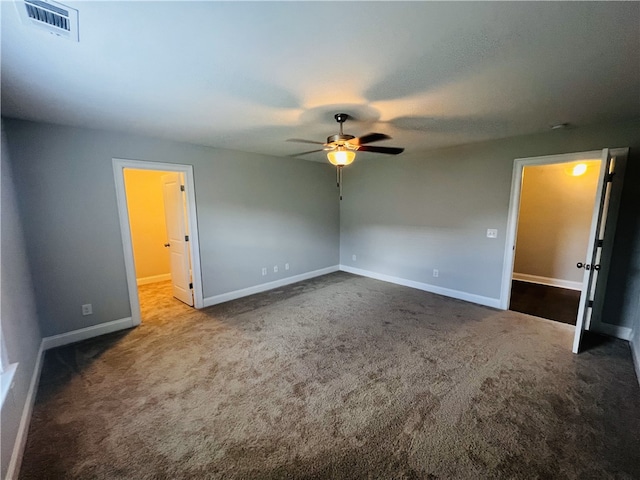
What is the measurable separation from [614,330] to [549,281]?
7.16ft

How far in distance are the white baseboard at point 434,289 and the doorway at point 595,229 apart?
7.2 inches

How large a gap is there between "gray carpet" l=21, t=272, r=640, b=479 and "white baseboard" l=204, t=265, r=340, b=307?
2.35ft

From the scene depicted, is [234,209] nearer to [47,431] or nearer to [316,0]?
[47,431]

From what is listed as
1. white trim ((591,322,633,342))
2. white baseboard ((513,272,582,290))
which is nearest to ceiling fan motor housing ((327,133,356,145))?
white trim ((591,322,633,342))

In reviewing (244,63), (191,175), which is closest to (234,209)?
(191,175)

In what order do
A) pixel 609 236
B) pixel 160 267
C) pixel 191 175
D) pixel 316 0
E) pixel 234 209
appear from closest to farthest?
pixel 316 0
pixel 609 236
pixel 191 175
pixel 234 209
pixel 160 267

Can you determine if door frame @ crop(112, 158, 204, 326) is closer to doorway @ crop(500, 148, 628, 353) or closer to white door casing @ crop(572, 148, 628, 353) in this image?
doorway @ crop(500, 148, 628, 353)

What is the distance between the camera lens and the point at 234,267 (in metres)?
4.32

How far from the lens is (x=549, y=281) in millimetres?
4984

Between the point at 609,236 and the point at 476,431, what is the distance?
9.42 ft

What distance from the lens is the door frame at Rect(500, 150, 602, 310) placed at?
3.15 metres

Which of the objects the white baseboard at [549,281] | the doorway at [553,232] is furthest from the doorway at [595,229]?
the white baseboard at [549,281]

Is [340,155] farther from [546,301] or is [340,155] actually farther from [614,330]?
[546,301]

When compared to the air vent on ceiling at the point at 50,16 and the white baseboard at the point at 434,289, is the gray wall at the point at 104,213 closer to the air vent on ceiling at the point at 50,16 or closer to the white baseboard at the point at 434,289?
the white baseboard at the point at 434,289
